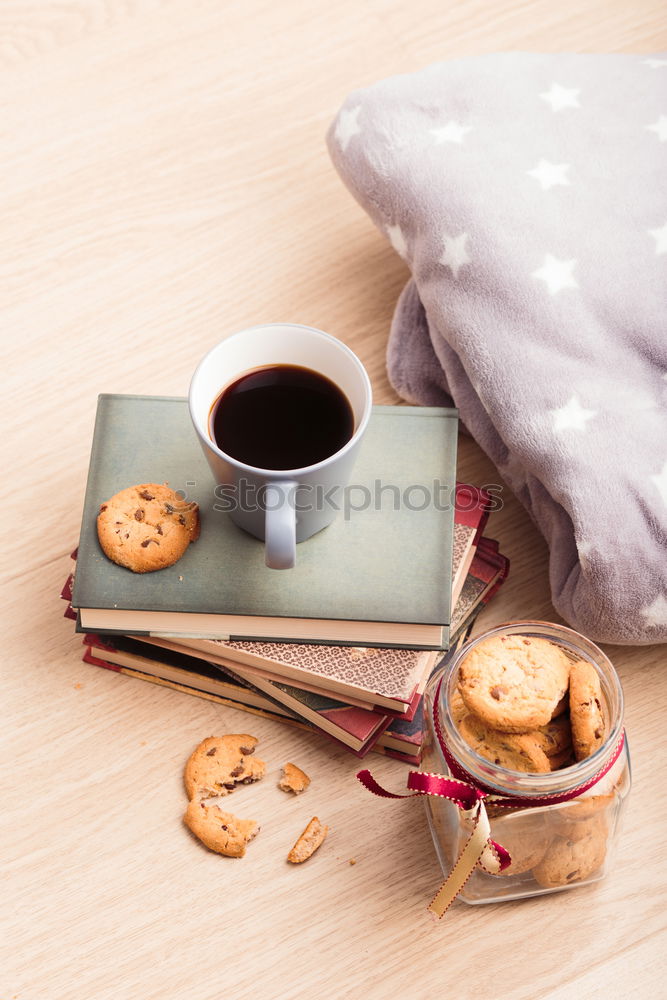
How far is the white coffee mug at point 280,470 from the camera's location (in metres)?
0.63

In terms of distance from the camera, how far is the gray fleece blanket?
74 cm

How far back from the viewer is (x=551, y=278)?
0.77 m

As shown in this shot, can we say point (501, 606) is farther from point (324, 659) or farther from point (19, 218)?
point (19, 218)

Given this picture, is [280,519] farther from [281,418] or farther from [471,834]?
[471,834]

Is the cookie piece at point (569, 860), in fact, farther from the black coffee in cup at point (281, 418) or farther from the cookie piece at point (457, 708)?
the black coffee in cup at point (281, 418)

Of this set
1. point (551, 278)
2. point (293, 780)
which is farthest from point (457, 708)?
point (551, 278)

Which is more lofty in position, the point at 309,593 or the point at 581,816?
the point at 309,593

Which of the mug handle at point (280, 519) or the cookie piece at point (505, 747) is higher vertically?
the mug handle at point (280, 519)

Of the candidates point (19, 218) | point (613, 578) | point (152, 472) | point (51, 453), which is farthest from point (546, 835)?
point (19, 218)

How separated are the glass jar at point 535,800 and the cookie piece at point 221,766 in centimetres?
13

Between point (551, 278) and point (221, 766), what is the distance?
442mm

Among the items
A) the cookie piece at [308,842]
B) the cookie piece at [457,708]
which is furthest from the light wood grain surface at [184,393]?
the cookie piece at [457,708]

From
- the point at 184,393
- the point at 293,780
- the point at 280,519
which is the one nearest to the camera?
the point at 280,519

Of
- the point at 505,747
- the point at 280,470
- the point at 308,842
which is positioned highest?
the point at 280,470
